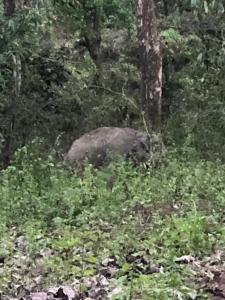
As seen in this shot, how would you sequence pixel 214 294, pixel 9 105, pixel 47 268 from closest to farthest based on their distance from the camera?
pixel 214 294 → pixel 47 268 → pixel 9 105

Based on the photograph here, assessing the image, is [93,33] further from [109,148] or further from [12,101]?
[109,148]

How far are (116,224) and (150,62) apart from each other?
457 cm

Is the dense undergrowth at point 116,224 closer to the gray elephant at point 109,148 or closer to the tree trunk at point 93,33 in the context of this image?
the gray elephant at point 109,148

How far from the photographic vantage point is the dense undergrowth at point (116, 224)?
465cm

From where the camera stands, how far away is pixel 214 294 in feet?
13.6

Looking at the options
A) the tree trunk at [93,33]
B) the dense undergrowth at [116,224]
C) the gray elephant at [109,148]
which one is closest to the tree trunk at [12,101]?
the gray elephant at [109,148]

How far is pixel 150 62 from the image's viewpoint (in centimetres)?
1048

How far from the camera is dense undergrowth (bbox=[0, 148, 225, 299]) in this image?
4648mm

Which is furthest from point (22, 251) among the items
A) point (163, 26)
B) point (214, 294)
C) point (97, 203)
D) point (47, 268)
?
point (163, 26)


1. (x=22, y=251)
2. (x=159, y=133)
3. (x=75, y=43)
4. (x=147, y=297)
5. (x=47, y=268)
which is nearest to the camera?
(x=147, y=297)

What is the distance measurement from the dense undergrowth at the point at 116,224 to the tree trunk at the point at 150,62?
107 cm

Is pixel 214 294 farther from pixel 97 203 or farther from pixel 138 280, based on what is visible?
pixel 97 203

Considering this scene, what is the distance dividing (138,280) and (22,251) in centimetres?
197

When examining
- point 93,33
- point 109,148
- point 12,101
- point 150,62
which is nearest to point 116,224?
point 109,148
